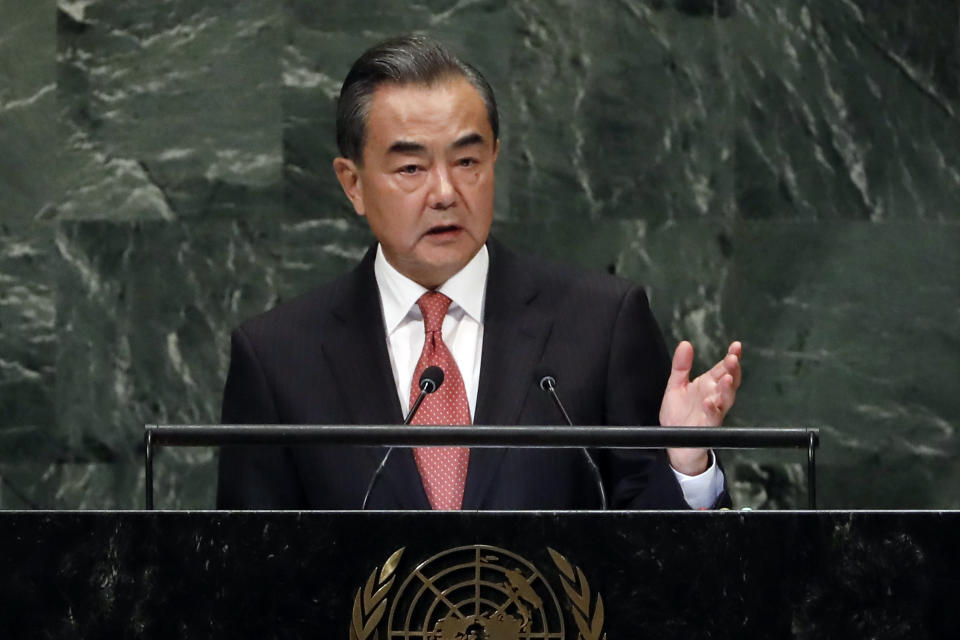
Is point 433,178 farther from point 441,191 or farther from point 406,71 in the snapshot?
point 406,71

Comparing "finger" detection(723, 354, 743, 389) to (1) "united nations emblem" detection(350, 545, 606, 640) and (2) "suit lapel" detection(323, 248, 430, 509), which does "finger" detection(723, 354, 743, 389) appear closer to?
(1) "united nations emblem" detection(350, 545, 606, 640)

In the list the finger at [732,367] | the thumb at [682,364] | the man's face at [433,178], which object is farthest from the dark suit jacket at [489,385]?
the finger at [732,367]

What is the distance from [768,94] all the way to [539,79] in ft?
2.00

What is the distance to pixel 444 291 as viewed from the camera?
313 cm

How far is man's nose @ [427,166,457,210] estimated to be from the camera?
121 inches

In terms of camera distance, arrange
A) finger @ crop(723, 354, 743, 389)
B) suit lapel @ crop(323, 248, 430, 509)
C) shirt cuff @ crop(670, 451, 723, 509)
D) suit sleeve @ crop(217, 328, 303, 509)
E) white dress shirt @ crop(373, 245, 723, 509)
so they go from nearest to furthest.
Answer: finger @ crop(723, 354, 743, 389) < shirt cuff @ crop(670, 451, 723, 509) < suit lapel @ crop(323, 248, 430, 509) < suit sleeve @ crop(217, 328, 303, 509) < white dress shirt @ crop(373, 245, 723, 509)

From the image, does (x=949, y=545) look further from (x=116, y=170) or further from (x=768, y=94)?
(x=116, y=170)

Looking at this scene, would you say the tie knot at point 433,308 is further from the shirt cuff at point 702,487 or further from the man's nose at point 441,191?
the shirt cuff at point 702,487

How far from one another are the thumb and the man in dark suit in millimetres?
293

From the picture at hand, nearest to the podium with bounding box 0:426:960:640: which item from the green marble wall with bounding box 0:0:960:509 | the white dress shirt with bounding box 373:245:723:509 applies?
the white dress shirt with bounding box 373:245:723:509

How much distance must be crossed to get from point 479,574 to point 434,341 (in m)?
0.97

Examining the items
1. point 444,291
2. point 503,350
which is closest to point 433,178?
point 444,291

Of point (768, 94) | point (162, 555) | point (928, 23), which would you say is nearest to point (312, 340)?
point (162, 555)

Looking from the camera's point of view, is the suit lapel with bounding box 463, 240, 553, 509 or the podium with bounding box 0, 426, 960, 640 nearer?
the podium with bounding box 0, 426, 960, 640
